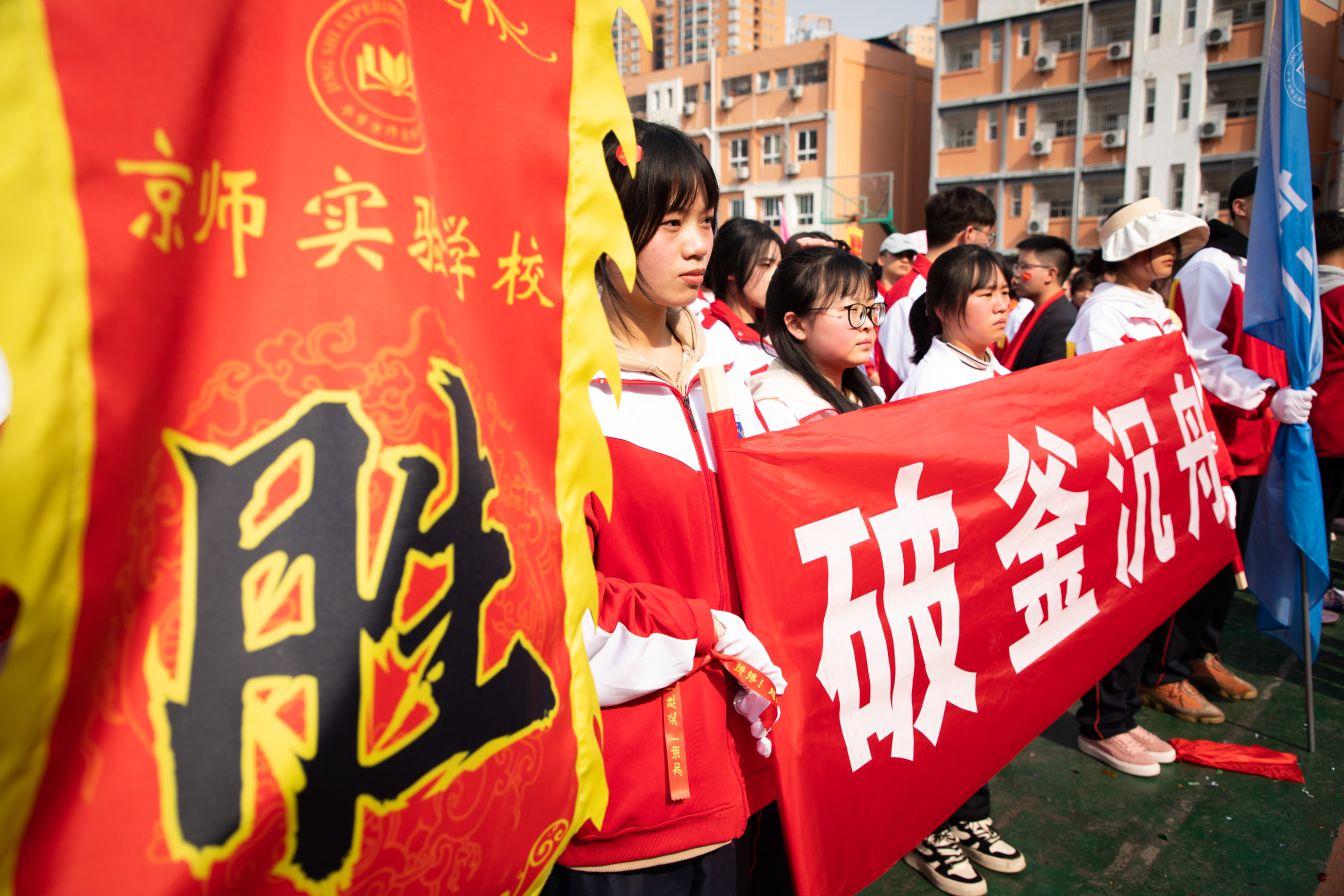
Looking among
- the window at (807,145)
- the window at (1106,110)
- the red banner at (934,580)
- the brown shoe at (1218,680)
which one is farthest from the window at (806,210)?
the red banner at (934,580)

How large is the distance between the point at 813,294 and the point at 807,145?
111ft

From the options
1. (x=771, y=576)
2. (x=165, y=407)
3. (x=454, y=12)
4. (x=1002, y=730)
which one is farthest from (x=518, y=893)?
(x=1002, y=730)

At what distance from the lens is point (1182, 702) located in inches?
130

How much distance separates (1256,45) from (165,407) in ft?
96.3

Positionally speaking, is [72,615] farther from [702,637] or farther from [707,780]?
[707,780]

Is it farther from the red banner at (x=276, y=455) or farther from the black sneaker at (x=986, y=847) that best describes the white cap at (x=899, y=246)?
the red banner at (x=276, y=455)

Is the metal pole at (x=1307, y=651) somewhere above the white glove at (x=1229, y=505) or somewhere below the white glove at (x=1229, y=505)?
below

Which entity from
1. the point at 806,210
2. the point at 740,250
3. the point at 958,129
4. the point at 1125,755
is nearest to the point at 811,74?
the point at 806,210

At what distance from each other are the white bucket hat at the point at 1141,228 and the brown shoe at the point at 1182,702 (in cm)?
166

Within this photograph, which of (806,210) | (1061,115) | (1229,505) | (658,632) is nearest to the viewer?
(658,632)

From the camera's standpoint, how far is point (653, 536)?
4.60 feet

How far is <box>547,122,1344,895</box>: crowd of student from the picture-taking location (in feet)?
4.32

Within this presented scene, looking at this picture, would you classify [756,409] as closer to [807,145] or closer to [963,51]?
[963,51]

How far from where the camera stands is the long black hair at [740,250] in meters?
3.62
